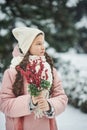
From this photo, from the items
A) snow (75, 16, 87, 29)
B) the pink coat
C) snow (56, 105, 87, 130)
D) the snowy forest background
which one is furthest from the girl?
snow (75, 16, 87, 29)

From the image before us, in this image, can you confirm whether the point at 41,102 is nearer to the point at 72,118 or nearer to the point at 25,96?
the point at 25,96

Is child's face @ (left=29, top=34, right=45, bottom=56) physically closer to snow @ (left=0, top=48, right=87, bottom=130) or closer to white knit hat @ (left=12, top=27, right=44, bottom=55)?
white knit hat @ (left=12, top=27, right=44, bottom=55)

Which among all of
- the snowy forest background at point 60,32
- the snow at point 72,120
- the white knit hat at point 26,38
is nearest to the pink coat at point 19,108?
the white knit hat at point 26,38

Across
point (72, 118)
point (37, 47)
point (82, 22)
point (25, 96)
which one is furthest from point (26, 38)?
point (82, 22)

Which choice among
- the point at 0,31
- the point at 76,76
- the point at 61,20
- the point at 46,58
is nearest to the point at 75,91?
the point at 76,76

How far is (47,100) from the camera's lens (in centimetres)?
285

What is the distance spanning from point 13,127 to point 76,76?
10.1 feet

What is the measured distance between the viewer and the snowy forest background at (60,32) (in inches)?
227

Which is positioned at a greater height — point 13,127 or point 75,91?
point 13,127

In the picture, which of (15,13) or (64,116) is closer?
(64,116)

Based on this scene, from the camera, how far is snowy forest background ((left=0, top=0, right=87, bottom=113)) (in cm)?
575

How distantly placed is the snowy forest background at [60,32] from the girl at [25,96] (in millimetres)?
2442

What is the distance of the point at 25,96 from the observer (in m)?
2.86

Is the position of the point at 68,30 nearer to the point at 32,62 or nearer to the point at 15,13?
the point at 15,13
